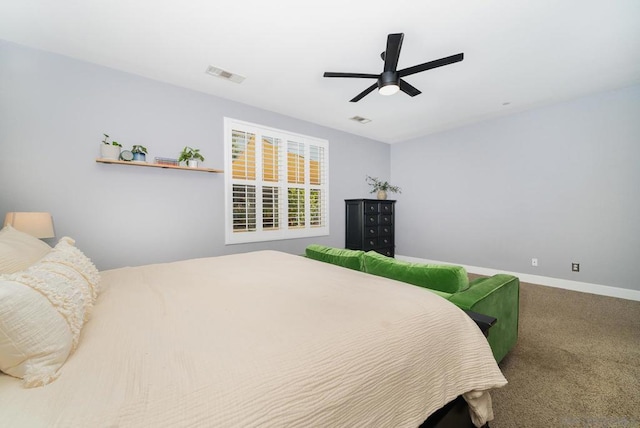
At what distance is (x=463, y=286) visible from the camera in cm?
153

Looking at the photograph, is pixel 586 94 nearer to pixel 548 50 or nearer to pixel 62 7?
pixel 548 50

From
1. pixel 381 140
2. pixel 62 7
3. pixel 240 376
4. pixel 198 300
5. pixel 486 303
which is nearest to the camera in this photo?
pixel 240 376

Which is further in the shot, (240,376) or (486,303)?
(486,303)

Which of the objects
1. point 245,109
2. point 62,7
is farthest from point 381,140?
point 62,7

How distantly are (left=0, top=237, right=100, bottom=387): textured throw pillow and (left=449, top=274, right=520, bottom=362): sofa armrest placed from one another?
1.67 m

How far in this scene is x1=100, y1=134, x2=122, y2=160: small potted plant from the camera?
2.66 metres

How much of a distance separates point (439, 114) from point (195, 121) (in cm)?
371

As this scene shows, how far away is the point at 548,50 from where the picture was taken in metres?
2.49

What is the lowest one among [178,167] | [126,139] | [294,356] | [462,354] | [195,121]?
[462,354]

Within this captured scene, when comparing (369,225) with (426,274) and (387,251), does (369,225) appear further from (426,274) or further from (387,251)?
(426,274)

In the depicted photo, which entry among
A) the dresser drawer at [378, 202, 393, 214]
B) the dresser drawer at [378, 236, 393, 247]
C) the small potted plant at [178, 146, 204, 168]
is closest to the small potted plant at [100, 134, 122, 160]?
the small potted plant at [178, 146, 204, 168]

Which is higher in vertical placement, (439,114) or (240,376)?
(439,114)

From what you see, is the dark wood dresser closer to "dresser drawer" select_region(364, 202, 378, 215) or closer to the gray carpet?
"dresser drawer" select_region(364, 202, 378, 215)

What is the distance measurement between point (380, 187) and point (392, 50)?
3.61 meters
